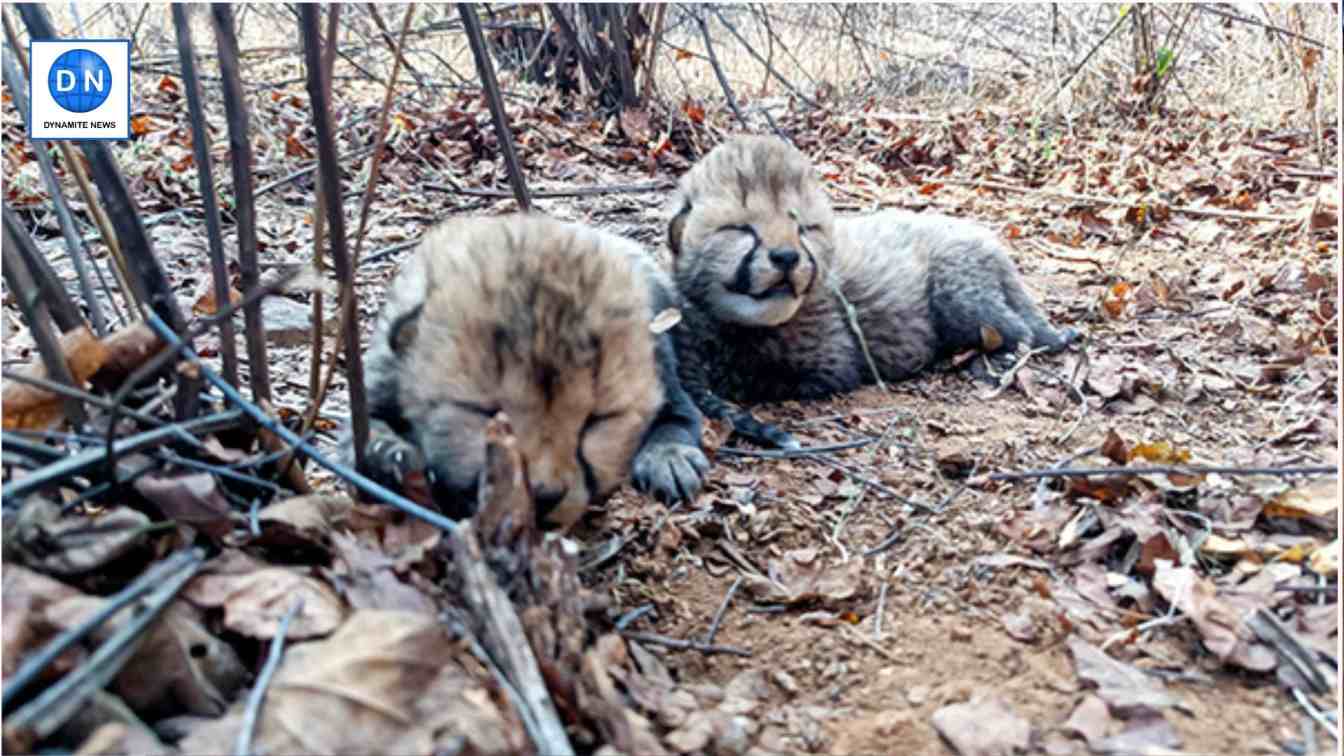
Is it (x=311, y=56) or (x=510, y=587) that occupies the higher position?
(x=311, y=56)

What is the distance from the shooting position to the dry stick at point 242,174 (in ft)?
8.33

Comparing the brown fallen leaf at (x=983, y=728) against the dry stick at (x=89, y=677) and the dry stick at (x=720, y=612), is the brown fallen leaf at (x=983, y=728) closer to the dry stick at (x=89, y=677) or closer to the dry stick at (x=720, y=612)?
the dry stick at (x=720, y=612)

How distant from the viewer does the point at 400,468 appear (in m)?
2.88

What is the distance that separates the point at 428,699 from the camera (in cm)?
197

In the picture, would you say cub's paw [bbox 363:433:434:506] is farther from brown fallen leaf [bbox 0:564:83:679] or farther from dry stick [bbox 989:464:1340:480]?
dry stick [bbox 989:464:1340:480]

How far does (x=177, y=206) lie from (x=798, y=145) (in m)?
5.53

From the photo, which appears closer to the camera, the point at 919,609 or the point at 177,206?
the point at 919,609

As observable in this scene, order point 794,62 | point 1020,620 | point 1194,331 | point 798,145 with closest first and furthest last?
point 1020,620
point 1194,331
point 798,145
point 794,62

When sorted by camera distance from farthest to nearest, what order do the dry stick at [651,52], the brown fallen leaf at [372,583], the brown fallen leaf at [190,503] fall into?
1. the dry stick at [651,52]
2. the brown fallen leaf at [190,503]
3. the brown fallen leaf at [372,583]

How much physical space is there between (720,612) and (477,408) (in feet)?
2.83

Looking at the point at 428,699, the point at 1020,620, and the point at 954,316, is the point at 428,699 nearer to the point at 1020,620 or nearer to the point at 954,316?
the point at 1020,620

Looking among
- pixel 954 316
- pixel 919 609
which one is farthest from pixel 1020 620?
pixel 954 316

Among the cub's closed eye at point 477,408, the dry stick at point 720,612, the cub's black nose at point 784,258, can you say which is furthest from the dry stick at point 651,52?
the cub's closed eye at point 477,408

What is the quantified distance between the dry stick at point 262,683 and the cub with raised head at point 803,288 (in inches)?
105
